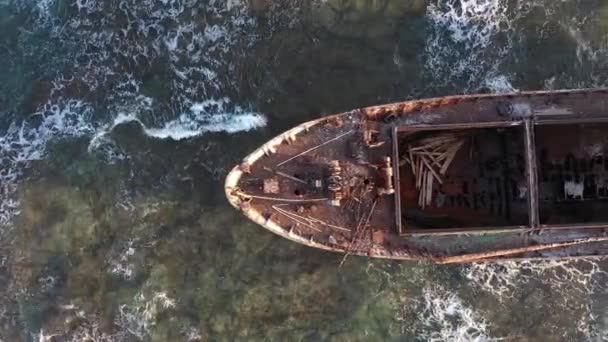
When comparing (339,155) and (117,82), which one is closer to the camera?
(339,155)

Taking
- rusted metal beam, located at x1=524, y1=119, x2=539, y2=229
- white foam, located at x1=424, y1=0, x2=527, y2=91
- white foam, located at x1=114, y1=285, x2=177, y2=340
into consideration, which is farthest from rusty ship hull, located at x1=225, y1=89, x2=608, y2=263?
white foam, located at x1=114, y1=285, x2=177, y2=340

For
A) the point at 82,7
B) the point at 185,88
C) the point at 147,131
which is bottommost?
the point at 147,131

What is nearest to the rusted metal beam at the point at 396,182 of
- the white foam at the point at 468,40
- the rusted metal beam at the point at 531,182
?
the rusted metal beam at the point at 531,182

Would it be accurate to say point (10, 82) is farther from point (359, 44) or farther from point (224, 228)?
point (359, 44)

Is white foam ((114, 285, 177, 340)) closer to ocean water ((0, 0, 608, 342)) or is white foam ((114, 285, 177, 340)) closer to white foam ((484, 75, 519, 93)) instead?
ocean water ((0, 0, 608, 342))

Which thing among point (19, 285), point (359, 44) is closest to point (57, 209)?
point (19, 285)

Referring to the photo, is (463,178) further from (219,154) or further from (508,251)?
(219,154)
